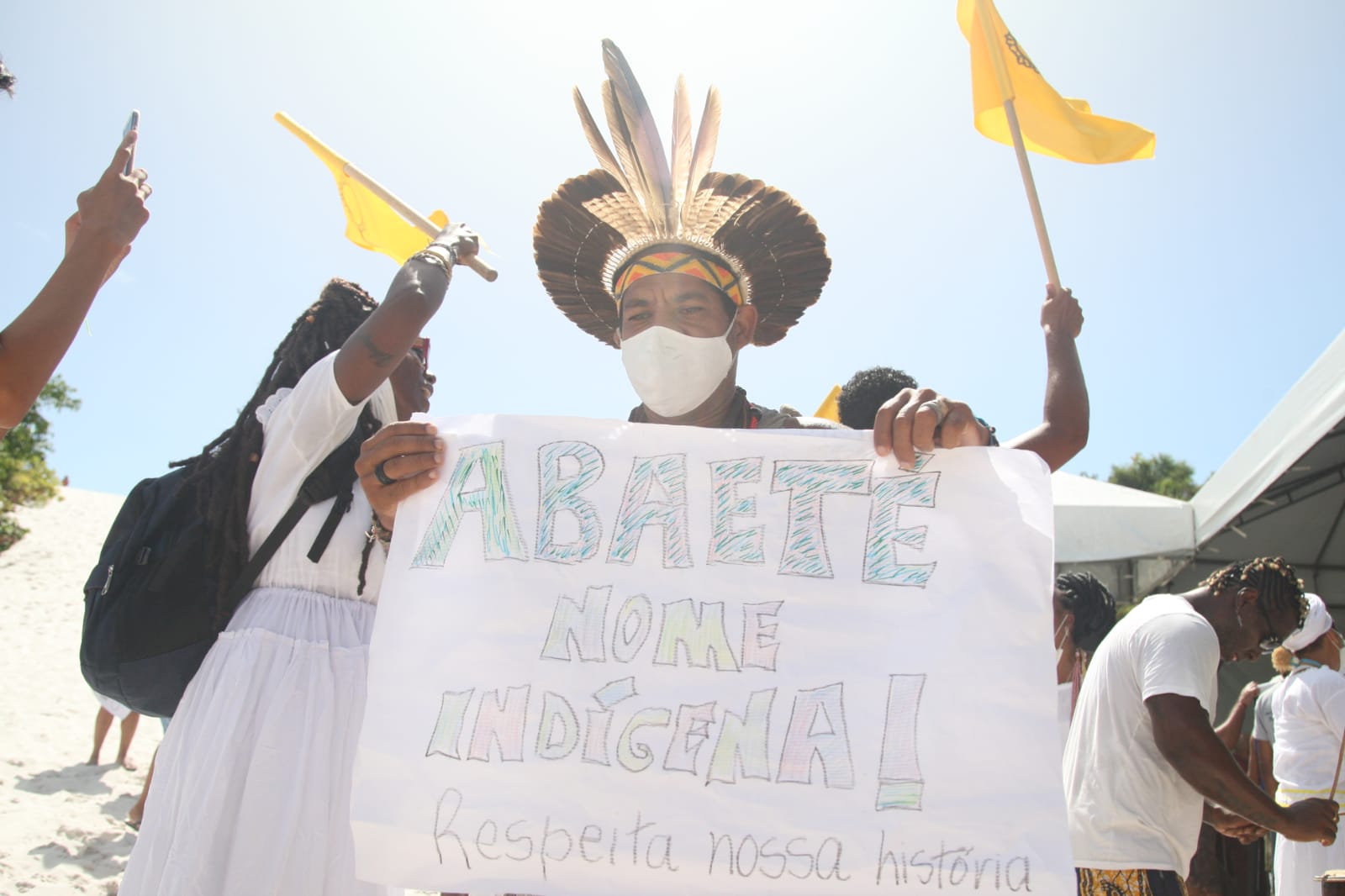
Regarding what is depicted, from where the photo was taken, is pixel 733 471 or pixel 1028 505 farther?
pixel 733 471

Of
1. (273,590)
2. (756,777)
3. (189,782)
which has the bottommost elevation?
(189,782)

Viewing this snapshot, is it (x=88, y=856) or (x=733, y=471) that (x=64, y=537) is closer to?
(x=88, y=856)

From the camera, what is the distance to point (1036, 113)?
2.72m

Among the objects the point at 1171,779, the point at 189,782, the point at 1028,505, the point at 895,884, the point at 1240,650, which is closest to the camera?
the point at 895,884

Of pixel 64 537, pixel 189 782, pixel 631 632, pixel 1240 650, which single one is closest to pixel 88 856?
pixel 189 782

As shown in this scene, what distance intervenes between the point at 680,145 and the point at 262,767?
1.86 metres

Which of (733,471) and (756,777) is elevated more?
(733,471)

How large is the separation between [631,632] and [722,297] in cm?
99

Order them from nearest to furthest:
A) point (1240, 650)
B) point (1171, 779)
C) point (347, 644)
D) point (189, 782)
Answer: point (189, 782) < point (347, 644) < point (1171, 779) < point (1240, 650)

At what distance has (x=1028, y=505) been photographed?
1621mm

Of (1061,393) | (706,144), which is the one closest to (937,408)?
Answer: (1061,393)

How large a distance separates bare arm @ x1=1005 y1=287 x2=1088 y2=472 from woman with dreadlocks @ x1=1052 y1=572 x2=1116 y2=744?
9.15 feet

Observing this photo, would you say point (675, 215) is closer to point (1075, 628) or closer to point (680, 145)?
point (680, 145)

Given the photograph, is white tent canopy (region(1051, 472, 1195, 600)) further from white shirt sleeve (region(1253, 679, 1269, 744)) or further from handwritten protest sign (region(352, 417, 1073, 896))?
handwritten protest sign (region(352, 417, 1073, 896))
